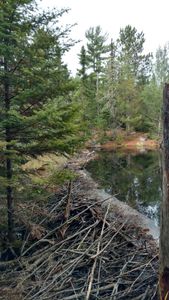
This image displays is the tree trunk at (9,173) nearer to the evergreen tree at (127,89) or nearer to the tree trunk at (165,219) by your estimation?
the tree trunk at (165,219)

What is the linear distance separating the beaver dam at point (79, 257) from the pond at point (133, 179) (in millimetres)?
1598

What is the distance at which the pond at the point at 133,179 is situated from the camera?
14578 mm

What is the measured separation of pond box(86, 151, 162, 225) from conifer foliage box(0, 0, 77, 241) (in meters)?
2.74

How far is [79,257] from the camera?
6.28m

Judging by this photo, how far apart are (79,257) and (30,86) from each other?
3377 millimetres

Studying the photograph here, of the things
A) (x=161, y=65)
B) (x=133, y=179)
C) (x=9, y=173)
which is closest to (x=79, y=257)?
(x=9, y=173)

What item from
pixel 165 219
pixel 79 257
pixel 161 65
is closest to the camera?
pixel 165 219

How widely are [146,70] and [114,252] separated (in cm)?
5193

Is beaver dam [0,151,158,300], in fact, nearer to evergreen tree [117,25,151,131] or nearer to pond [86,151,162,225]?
pond [86,151,162,225]

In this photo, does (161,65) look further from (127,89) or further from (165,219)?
(165,219)

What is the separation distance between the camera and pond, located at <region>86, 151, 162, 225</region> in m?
14.6

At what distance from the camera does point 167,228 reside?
14.6ft

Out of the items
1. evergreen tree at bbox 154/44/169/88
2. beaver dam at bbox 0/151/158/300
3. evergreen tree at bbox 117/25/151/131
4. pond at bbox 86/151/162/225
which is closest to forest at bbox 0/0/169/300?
beaver dam at bbox 0/151/158/300

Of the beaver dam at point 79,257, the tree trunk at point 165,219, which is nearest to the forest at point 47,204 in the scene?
the beaver dam at point 79,257
